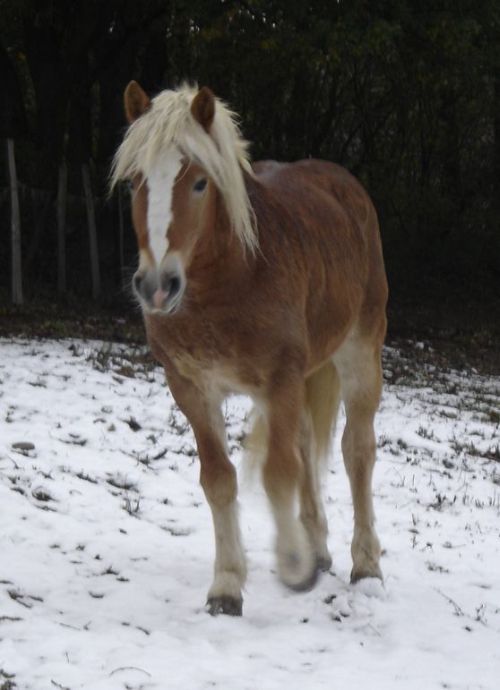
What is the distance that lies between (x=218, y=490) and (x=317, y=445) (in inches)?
43.2

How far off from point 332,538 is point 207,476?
1.52 meters

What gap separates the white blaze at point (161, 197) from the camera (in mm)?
3529

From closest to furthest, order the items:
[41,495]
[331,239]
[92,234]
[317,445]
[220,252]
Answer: [220,252] → [331,239] → [317,445] → [41,495] → [92,234]

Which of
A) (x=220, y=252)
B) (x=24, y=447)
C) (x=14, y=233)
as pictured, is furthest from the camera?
(x=14, y=233)

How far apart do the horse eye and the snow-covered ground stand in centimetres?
161

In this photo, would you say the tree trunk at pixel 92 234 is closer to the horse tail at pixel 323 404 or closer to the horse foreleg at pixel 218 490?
the horse tail at pixel 323 404

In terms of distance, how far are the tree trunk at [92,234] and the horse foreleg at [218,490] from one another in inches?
414

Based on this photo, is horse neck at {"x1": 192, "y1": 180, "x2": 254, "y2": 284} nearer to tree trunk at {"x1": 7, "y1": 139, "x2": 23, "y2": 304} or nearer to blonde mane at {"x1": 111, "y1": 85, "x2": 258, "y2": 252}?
blonde mane at {"x1": 111, "y1": 85, "x2": 258, "y2": 252}

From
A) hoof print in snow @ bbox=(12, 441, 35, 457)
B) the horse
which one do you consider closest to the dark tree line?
hoof print in snow @ bbox=(12, 441, 35, 457)

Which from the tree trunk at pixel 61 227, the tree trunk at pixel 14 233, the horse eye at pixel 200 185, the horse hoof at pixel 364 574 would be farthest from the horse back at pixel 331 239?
the tree trunk at pixel 61 227

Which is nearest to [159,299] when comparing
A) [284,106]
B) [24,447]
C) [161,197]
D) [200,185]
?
[161,197]

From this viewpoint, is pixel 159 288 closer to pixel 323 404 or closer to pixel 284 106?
pixel 323 404

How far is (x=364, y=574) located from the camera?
4.72 meters

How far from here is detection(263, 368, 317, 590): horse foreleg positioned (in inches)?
159
